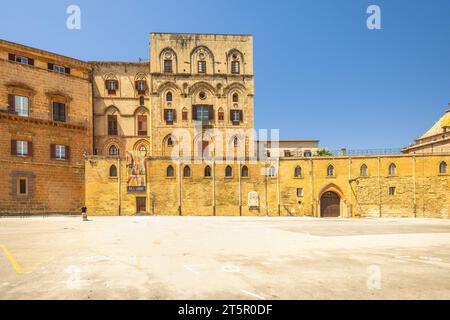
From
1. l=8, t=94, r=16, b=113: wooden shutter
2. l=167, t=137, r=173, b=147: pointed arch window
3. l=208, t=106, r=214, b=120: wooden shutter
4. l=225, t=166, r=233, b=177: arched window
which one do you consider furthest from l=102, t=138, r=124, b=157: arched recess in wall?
l=225, t=166, r=233, b=177: arched window

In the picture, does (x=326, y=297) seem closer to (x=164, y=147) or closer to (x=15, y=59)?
(x=164, y=147)

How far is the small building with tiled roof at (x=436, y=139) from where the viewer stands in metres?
44.7

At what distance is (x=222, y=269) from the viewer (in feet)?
35.0

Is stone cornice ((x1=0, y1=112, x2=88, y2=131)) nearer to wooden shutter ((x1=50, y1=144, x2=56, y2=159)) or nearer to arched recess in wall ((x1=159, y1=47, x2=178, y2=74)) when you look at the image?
wooden shutter ((x1=50, y1=144, x2=56, y2=159))

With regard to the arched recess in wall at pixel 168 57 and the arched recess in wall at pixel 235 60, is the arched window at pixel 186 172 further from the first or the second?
the arched recess in wall at pixel 235 60

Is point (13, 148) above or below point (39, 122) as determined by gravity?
below

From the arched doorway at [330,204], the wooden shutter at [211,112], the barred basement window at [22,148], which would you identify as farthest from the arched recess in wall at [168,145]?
the arched doorway at [330,204]

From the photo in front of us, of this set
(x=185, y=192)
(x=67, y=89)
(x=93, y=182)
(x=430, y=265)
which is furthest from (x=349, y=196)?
(x=67, y=89)

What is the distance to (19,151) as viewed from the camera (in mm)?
36281

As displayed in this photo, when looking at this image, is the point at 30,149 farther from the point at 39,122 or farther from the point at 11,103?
the point at 11,103

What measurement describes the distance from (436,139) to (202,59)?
3666 cm

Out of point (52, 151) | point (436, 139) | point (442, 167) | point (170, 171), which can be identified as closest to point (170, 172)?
point (170, 171)

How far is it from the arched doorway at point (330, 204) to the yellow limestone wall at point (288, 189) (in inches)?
27.3
